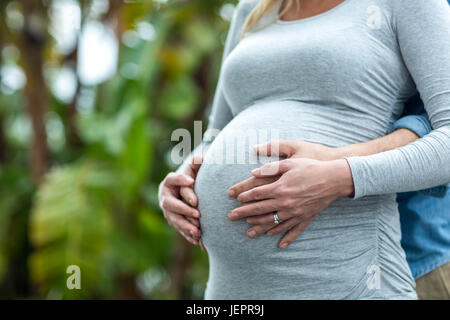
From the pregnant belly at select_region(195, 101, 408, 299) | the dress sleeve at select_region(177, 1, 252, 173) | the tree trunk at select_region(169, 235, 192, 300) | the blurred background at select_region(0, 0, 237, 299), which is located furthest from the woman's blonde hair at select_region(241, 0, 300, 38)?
the tree trunk at select_region(169, 235, 192, 300)

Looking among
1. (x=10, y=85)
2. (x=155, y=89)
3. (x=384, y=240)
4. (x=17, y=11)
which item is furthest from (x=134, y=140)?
(x=10, y=85)

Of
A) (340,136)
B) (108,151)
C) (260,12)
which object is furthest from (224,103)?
(108,151)

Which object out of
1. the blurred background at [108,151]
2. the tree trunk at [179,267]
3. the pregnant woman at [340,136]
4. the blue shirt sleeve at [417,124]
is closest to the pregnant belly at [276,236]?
the pregnant woman at [340,136]

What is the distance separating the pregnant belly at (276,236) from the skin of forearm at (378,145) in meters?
0.04

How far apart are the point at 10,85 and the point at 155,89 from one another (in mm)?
1865

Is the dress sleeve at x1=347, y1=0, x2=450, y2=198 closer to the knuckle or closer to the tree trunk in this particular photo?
the knuckle

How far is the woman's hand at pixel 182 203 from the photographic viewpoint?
90cm

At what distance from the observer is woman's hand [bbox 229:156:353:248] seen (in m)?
0.73

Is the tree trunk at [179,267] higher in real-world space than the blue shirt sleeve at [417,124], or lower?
higher

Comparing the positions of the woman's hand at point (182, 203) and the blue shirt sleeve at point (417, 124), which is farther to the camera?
the woman's hand at point (182, 203)

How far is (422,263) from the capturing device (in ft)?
2.97

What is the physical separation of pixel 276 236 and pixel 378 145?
0.86ft

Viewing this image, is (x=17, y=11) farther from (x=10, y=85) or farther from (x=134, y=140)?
(x=134, y=140)

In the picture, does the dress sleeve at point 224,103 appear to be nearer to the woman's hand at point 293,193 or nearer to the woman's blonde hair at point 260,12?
the woman's blonde hair at point 260,12
